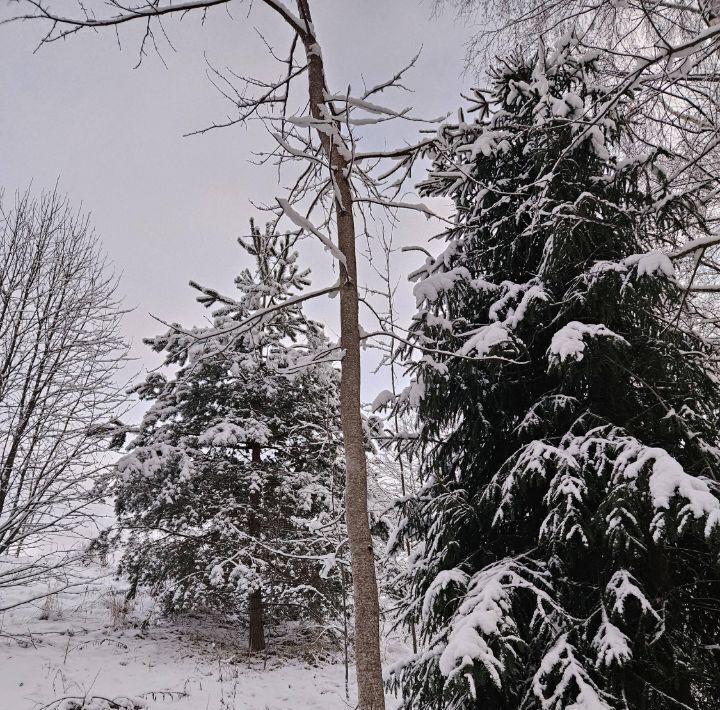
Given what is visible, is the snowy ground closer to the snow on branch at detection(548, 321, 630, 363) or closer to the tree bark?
the tree bark

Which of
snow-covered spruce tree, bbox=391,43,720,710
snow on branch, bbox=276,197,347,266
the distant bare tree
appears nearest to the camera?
snow-covered spruce tree, bbox=391,43,720,710

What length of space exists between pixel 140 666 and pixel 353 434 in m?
6.85

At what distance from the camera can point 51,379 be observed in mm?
6305

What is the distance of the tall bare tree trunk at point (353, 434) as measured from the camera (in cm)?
323

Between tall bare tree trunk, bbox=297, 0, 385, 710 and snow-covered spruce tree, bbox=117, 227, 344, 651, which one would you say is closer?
tall bare tree trunk, bbox=297, 0, 385, 710

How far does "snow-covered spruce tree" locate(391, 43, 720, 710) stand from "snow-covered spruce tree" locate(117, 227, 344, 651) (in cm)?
438

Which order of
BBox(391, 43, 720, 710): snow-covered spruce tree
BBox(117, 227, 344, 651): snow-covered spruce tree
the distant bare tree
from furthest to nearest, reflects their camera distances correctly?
BBox(117, 227, 344, 651): snow-covered spruce tree < the distant bare tree < BBox(391, 43, 720, 710): snow-covered spruce tree

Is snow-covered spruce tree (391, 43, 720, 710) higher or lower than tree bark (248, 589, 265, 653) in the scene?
higher

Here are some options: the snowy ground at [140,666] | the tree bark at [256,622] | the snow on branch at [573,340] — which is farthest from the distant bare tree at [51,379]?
the snow on branch at [573,340]

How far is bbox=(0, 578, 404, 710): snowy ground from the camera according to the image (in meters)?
6.47

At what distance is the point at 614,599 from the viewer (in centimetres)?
307

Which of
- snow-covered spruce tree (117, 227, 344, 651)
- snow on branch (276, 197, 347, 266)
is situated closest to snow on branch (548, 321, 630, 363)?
snow on branch (276, 197, 347, 266)

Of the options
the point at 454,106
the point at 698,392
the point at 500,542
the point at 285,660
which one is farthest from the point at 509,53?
the point at 285,660

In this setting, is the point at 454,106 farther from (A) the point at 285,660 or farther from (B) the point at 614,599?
(A) the point at 285,660
